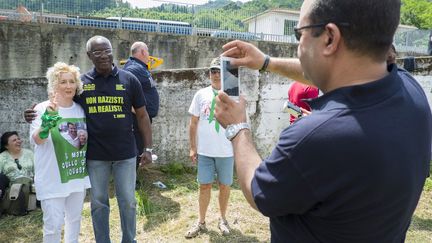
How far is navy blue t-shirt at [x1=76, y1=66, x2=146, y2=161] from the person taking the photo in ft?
12.1

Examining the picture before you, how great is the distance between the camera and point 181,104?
635cm

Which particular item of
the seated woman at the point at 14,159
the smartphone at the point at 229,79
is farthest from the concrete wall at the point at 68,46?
the smartphone at the point at 229,79

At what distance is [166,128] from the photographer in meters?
6.31

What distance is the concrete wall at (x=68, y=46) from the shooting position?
34.8 feet

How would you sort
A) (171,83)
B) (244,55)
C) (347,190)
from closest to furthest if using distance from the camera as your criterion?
(347,190) → (244,55) → (171,83)

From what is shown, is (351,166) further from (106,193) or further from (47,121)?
(106,193)

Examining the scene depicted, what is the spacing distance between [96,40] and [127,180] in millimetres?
1386

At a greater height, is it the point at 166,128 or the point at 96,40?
the point at 96,40

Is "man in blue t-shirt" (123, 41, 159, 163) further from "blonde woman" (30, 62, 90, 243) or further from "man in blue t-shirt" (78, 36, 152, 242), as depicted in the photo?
"blonde woman" (30, 62, 90, 243)

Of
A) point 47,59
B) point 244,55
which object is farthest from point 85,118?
point 47,59

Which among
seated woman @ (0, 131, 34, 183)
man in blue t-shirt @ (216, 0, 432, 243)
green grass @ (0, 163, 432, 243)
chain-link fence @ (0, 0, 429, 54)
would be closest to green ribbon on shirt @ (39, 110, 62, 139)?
green grass @ (0, 163, 432, 243)

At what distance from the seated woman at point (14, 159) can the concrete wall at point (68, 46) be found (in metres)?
6.42

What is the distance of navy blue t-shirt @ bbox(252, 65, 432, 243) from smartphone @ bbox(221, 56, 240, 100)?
0.48 m

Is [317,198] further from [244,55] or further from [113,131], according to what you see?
[113,131]
